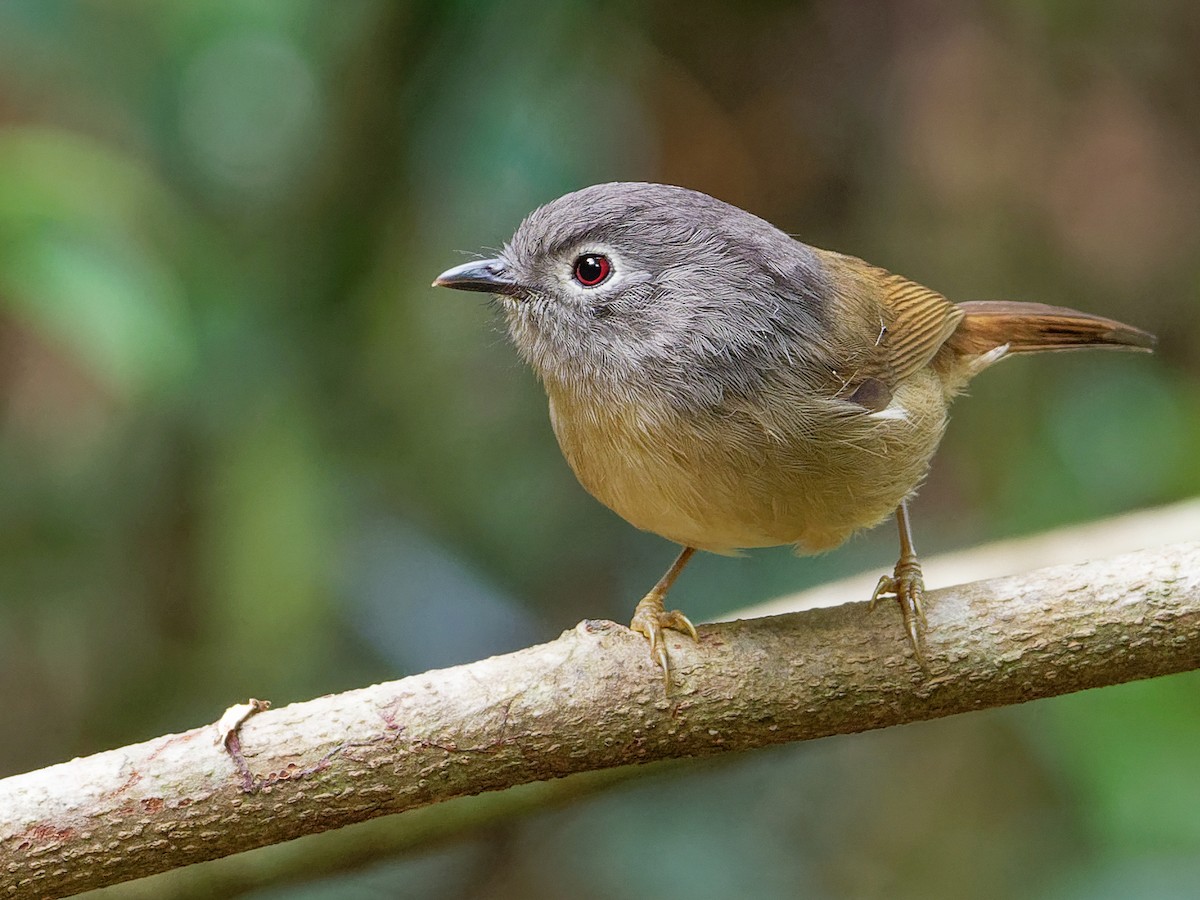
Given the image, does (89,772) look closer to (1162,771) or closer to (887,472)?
(887,472)

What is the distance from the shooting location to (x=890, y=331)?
→ 11.4ft

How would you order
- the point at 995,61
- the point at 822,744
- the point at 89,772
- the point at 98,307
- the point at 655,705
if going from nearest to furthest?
the point at 89,772, the point at 655,705, the point at 98,307, the point at 822,744, the point at 995,61

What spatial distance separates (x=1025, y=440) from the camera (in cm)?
533

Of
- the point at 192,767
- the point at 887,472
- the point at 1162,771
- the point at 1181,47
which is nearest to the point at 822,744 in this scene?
the point at 1162,771

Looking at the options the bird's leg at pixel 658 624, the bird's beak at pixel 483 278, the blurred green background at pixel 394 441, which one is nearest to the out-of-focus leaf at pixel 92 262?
the blurred green background at pixel 394 441

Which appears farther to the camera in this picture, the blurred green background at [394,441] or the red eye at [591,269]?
the blurred green background at [394,441]

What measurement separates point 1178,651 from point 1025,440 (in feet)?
8.90

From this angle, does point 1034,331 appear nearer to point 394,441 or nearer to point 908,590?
point 908,590

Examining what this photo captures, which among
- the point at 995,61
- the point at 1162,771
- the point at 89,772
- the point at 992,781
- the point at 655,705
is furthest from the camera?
the point at 995,61

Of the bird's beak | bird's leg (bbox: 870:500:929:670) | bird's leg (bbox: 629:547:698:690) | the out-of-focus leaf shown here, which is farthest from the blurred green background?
bird's leg (bbox: 870:500:929:670)

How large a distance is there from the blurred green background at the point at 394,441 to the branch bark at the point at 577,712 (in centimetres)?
107

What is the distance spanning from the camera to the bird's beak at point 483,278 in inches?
122

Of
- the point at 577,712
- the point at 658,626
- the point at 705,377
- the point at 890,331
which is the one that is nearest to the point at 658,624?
the point at 658,626

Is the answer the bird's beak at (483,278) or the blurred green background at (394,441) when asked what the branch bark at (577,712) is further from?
the blurred green background at (394,441)
